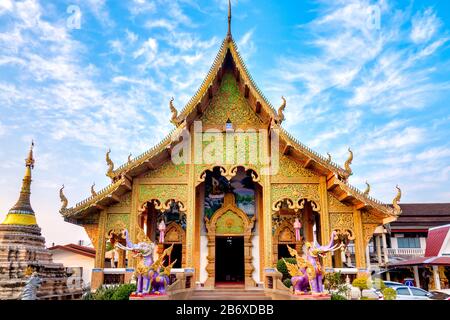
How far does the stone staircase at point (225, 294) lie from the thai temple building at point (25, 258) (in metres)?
4.81

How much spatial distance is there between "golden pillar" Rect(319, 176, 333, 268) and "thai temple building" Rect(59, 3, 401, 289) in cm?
3

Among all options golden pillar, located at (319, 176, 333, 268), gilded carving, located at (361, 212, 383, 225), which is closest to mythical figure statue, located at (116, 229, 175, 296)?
golden pillar, located at (319, 176, 333, 268)

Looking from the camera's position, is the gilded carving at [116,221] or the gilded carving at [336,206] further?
the gilded carving at [336,206]

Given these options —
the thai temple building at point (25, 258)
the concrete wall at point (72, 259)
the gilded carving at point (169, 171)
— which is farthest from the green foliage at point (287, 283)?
the concrete wall at point (72, 259)

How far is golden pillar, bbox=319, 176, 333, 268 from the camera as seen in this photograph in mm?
Answer: 10078

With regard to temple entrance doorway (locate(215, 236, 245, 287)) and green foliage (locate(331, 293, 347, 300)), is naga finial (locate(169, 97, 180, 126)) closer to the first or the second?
temple entrance doorway (locate(215, 236, 245, 287))

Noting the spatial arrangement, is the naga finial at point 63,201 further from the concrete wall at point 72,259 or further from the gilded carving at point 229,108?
the concrete wall at point 72,259

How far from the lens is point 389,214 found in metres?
9.89

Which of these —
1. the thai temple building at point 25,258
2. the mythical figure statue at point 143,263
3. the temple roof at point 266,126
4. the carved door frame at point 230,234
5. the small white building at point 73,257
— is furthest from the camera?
the small white building at point 73,257

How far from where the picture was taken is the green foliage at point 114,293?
851 cm
